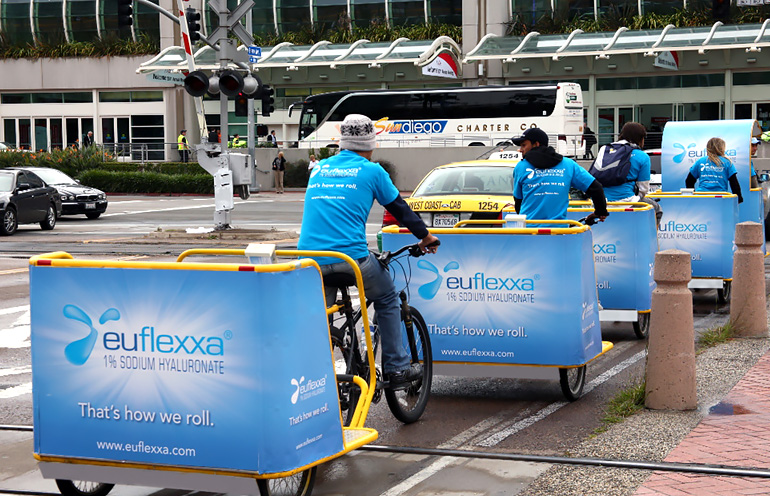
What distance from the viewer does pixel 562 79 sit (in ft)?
175

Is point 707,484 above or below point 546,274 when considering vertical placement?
below

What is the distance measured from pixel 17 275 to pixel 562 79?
40.0 meters

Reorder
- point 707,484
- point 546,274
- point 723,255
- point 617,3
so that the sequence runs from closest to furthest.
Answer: point 707,484, point 546,274, point 723,255, point 617,3

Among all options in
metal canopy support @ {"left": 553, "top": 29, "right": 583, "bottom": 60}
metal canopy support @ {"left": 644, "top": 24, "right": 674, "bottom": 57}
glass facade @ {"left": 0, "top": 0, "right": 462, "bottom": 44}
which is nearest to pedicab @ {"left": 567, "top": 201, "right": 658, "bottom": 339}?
metal canopy support @ {"left": 644, "top": 24, "right": 674, "bottom": 57}

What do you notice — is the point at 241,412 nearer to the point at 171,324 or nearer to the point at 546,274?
the point at 171,324

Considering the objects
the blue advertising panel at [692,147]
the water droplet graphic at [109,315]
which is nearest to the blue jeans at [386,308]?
the water droplet graphic at [109,315]

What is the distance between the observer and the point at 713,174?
1381 cm

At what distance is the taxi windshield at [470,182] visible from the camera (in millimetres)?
14469

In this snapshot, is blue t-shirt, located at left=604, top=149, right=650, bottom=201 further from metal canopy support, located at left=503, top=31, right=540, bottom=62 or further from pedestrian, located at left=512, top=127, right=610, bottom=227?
metal canopy support, located at left=503, top=31, right=540, bottom=62

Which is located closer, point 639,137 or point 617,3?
point 639,137

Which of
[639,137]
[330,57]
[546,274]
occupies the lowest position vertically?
[546,274]

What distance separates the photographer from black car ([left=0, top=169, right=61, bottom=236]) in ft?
84.2

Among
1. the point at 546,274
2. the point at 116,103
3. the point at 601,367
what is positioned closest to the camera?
the point at 546,274

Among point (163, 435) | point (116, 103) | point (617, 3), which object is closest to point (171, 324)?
point (163, 435)
